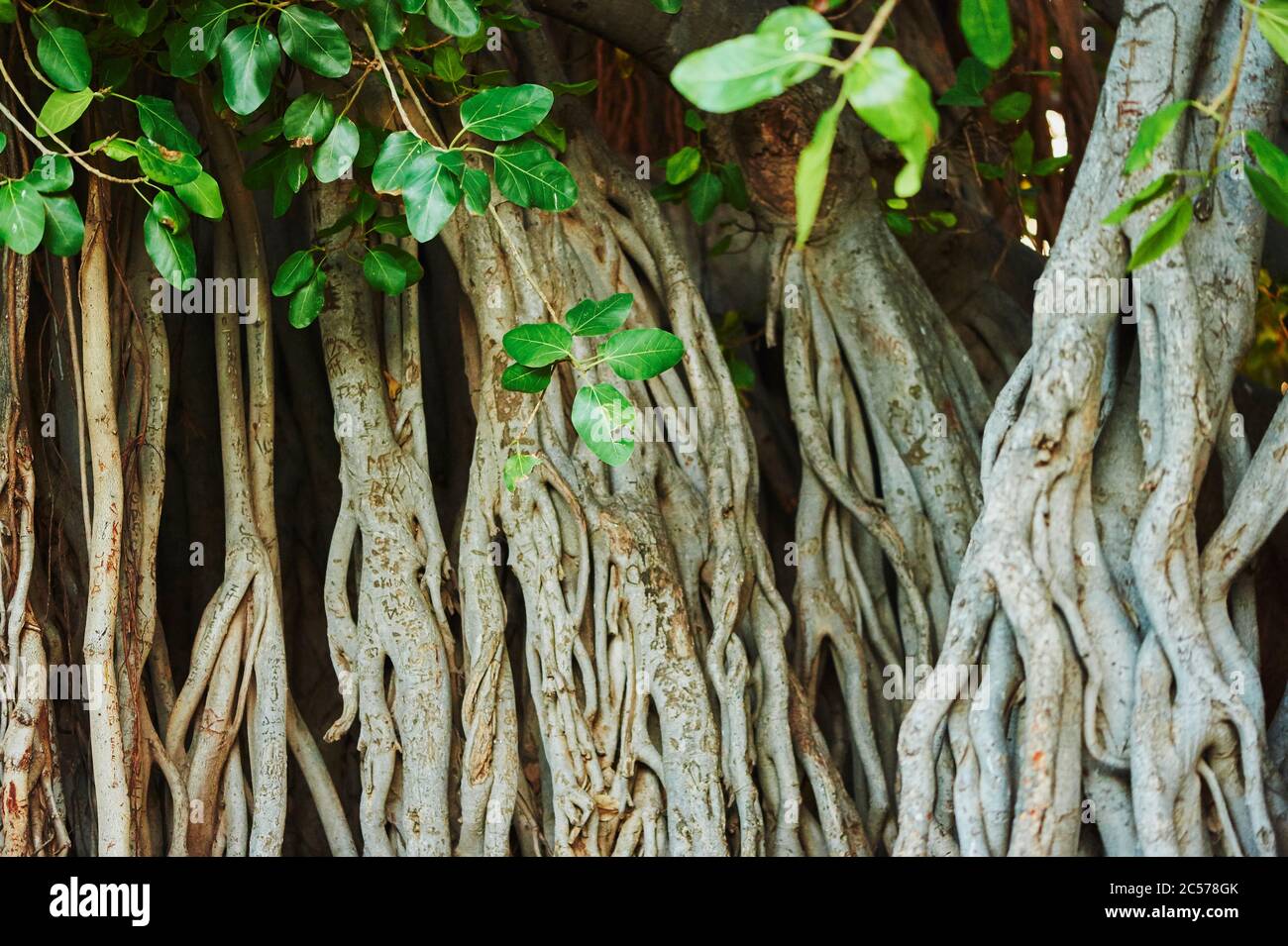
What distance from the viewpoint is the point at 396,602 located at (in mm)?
2354

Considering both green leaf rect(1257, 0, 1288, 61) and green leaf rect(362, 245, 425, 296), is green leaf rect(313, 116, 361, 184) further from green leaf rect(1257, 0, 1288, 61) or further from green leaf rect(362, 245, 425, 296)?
green leaf rect(1257, 0, 1288, 61)

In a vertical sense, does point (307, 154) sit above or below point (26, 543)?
above

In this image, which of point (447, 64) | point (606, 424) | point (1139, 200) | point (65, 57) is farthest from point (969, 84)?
point (65, 57)

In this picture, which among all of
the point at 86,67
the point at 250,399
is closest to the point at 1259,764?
the point at 250,399

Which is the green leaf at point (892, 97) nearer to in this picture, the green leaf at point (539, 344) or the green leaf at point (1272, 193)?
the green leaf at point (1272, 193)

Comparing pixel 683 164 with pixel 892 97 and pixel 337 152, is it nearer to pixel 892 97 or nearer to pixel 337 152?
pixel 337 152

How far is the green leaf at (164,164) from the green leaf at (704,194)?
101 cm

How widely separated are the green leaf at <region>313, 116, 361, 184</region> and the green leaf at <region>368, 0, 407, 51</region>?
13cm

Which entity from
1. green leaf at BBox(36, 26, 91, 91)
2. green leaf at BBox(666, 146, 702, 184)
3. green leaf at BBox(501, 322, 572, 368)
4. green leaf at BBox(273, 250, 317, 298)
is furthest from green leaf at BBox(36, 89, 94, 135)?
green leaf at BBox(666, 146, 702, 184)

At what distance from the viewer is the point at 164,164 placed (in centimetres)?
188

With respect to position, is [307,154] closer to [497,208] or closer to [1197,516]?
[497,208]

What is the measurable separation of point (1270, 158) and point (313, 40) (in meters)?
1.27

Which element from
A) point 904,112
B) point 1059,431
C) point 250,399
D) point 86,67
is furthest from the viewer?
point 250,399
